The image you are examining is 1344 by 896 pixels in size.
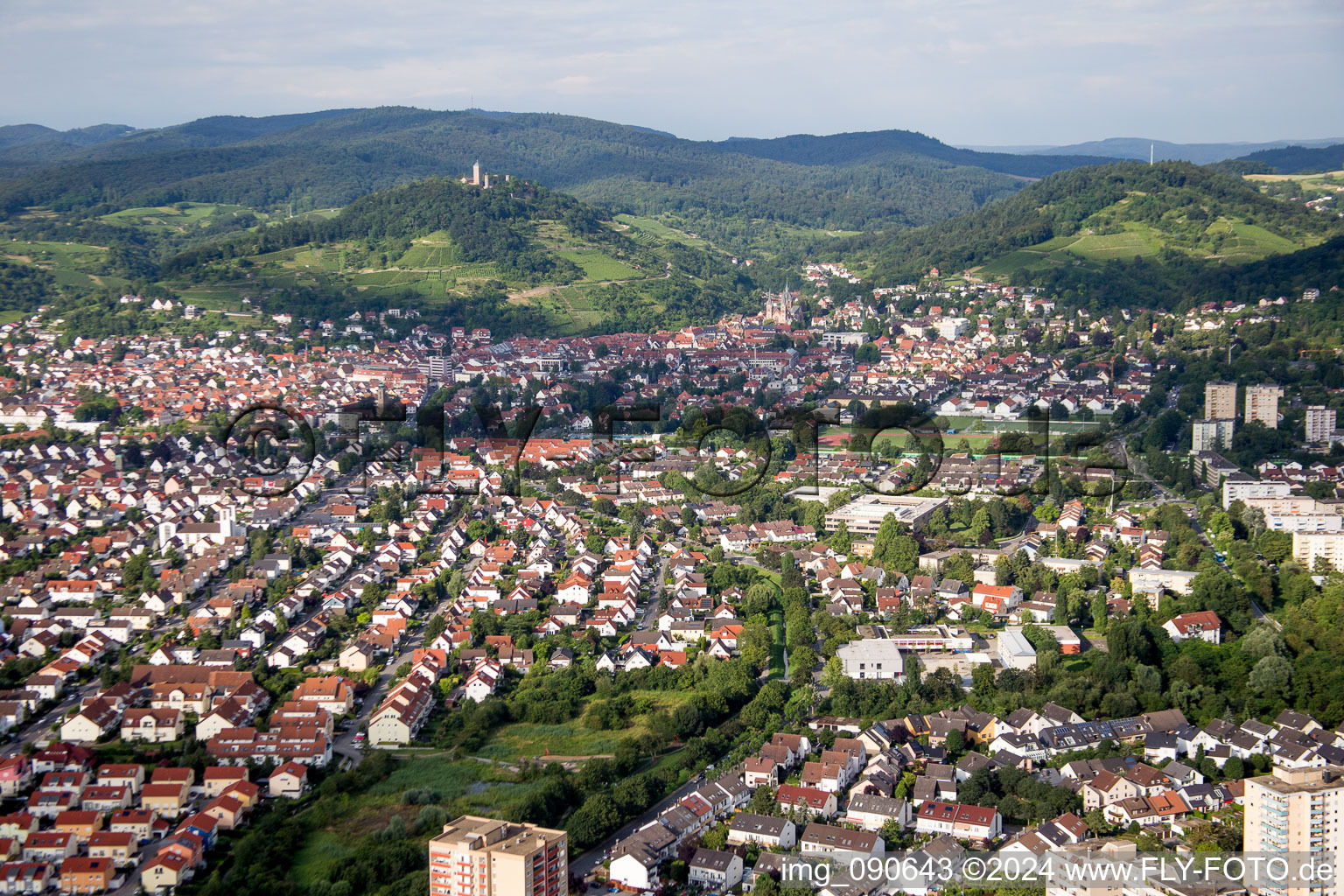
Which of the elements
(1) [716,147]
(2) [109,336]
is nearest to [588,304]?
(2) [109,336]

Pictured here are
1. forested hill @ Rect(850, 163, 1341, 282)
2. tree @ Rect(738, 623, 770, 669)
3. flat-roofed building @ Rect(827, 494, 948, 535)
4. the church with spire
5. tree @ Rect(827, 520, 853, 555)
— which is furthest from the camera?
the church with spire

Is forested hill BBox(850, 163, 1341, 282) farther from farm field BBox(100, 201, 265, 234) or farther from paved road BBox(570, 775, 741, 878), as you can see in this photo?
paved road BBox(570, 775, 741, 878)

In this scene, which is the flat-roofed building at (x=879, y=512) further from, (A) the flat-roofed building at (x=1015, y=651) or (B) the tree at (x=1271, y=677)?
(B) the tree at (x=1271, y=677)

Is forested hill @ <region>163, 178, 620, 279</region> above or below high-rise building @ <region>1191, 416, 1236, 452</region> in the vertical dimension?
above

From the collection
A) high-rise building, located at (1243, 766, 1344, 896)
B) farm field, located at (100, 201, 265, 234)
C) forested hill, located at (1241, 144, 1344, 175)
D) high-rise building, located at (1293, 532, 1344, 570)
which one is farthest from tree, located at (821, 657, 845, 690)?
forested hill, located at (1241, 144, 1344, 175)

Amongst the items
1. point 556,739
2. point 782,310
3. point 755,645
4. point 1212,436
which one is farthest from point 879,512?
point 782,310

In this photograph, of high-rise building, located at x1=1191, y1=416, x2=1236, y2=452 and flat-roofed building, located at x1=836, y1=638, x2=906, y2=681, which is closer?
flat-roofed building, located at x1=836, y1=638, x2=906, y2=681

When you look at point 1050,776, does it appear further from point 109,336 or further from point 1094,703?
point 109,336

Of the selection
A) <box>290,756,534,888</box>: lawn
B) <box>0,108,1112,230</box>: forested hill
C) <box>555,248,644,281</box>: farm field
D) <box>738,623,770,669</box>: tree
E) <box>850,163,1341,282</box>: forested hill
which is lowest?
<box>290,756,534,888</box>: lawn
